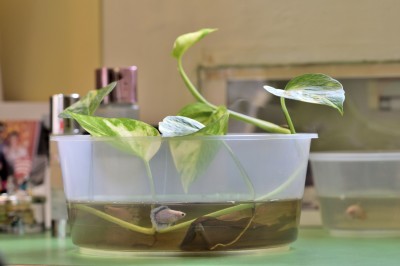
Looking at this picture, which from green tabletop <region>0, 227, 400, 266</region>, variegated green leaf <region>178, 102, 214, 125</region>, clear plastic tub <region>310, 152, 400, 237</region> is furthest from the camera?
clear plastic tub <region>310, 152, 400, 237</region>

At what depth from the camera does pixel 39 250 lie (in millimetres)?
736

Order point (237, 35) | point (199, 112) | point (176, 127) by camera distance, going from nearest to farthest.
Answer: point (176, 127)
point (199, 112)
point (237, 35)

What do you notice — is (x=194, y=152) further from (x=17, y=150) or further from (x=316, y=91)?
(x=17, y=150)

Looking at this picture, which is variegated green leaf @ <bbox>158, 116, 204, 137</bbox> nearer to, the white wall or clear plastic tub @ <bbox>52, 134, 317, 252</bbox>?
clear plastic tub @ <bbox>52, 134, 317, 252</bbox>

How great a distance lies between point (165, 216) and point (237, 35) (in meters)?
0.40

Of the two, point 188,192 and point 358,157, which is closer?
point 188,192

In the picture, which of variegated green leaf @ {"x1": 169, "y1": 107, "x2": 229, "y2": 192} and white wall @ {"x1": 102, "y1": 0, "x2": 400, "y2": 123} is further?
white wall @ {"x1": 102, "y1": 0, "x2": 400, "y2": 123}

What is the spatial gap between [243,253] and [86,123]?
0.17 meters

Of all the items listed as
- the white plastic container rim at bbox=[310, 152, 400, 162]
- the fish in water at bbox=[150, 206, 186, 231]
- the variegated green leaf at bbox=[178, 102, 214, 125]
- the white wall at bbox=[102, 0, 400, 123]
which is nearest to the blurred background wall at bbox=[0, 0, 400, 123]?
the white wall at bbox=[102, 0, 400, 123]

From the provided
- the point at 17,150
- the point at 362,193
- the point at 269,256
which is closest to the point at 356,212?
the point at 362,193

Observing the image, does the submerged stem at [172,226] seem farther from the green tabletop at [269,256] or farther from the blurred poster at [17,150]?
the blurred poster at [17,150]

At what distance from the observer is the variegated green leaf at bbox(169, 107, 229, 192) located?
0.64 metres

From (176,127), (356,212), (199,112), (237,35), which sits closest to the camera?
(176,127)

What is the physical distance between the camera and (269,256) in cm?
66
